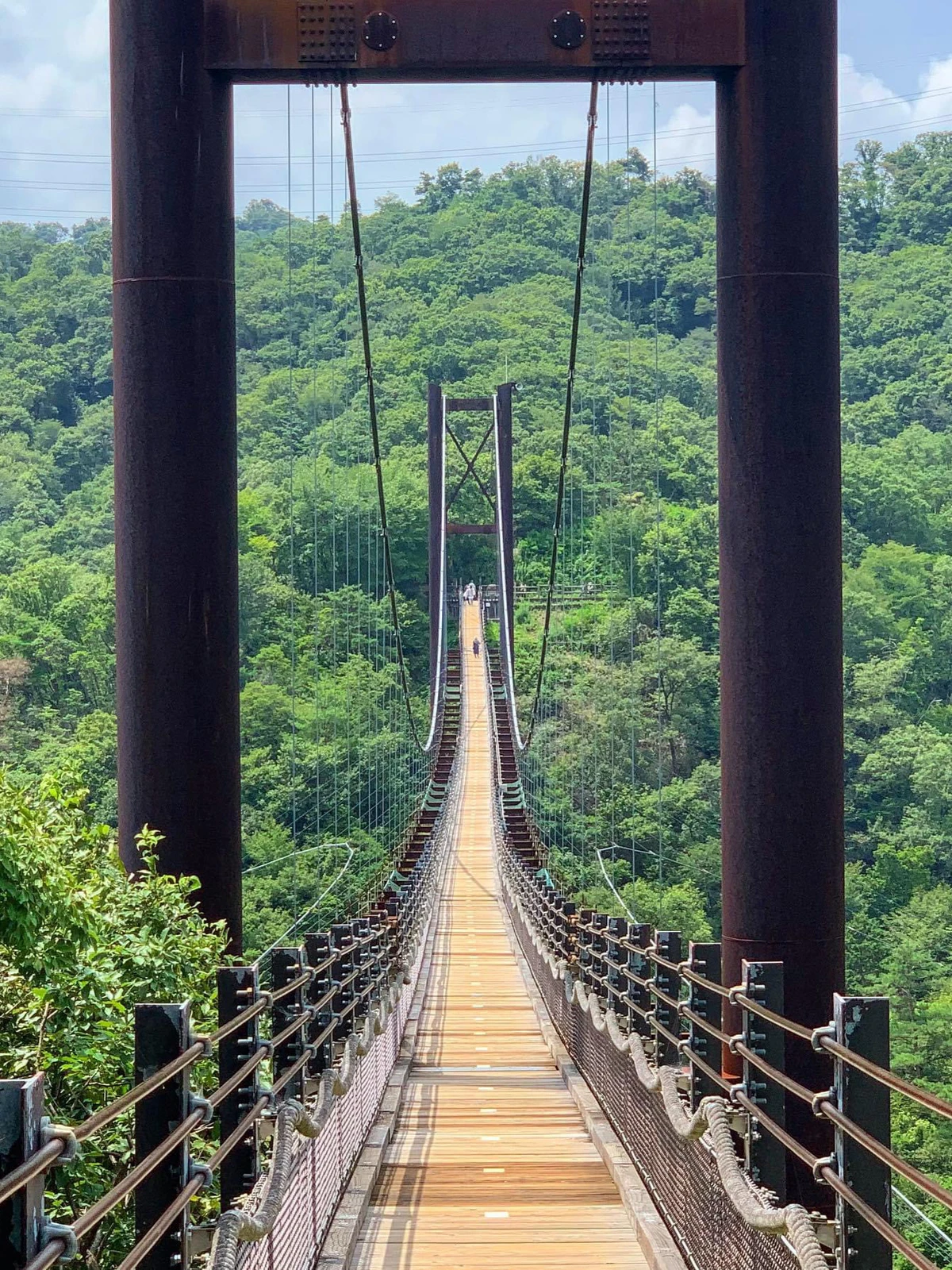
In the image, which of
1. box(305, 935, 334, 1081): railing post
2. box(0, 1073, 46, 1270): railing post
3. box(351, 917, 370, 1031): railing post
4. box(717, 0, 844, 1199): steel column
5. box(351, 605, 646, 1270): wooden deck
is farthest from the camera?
box(351, 917, 370, 1031): railing post

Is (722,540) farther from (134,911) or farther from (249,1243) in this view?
(249,1243)

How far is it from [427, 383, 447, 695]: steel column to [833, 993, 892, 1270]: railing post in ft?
105

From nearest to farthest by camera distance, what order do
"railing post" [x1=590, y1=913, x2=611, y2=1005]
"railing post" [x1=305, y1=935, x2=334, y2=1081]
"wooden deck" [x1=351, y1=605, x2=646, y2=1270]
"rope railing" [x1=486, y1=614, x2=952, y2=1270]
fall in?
"rope railing" [x1=486, y1=614, x2=952, y2=1270] → "wooden deck" [x1=351, y1=605, x2=646, y2=1270] → "railing post" [x1=305, y1=935, x2=334, y2=1081] → "railing post" [x1=590, y1=913, x2=611, y2=1005]

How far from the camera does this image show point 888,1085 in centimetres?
209

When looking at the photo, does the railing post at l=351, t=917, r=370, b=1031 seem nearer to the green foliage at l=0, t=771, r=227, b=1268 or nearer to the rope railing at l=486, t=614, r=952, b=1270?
the rope railing at l=486, t=614, r=952, b=1270

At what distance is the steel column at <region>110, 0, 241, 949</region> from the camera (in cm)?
513

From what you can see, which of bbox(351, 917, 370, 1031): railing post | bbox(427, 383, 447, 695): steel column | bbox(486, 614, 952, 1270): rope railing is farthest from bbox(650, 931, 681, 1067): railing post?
bbox(427, 383, 447, 695): steel column

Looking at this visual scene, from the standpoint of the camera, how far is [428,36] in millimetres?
5195

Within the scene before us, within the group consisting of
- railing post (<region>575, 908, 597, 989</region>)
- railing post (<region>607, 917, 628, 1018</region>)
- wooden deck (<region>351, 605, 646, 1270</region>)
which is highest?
railing post (<region>607, 917, 628, 1018</region>)

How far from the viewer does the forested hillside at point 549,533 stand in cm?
2788

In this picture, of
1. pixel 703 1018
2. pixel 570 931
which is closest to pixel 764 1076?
pixel 703 1018

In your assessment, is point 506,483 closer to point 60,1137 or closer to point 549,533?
point 549,533

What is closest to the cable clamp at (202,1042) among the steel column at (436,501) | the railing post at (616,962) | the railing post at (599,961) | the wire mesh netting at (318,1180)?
the wire mesh netting at (318,1180)

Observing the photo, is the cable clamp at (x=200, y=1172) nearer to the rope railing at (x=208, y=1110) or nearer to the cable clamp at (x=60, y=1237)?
the rope railing at (x=208, y=1110)
